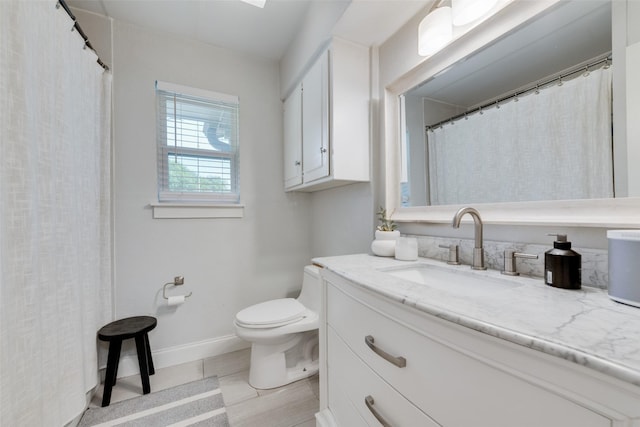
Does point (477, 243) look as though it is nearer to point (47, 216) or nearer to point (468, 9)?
point (468, 9)

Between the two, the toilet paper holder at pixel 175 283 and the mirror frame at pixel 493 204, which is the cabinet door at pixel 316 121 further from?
the toilet paper holder at pixel 175 283

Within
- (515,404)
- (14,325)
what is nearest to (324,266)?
(515,404)

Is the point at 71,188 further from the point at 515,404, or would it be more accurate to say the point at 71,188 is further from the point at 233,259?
the point at 515,404

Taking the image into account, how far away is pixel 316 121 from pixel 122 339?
1.75m

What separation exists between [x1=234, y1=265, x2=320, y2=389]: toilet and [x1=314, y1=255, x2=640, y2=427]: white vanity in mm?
625

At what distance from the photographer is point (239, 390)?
60.5 inches

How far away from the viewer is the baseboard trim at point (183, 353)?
5.57 feet

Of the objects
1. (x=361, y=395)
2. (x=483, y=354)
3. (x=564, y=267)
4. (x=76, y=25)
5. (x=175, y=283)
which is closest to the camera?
(x=483, y=354)

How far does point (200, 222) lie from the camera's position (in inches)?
76.9

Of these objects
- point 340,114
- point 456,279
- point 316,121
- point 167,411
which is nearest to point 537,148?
point 456,279

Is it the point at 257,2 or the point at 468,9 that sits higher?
the point at 257,2

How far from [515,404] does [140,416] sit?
1.76 meters

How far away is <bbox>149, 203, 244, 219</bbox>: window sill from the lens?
71.6 inches

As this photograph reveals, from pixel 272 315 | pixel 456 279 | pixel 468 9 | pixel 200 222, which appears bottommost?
pixel 272 315
